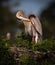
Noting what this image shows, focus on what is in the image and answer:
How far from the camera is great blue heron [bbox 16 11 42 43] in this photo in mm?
9602

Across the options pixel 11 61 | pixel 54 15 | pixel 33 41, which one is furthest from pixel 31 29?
pixel 54 15

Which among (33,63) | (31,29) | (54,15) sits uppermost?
(54,15)

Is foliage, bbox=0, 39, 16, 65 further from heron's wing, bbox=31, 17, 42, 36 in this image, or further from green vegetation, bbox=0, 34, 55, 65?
heron's wing, bbox=31, 17, 42, 36

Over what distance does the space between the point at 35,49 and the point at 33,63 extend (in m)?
0.64

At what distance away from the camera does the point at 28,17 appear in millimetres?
Result: 9625

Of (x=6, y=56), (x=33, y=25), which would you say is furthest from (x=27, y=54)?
(x=33, y=25)

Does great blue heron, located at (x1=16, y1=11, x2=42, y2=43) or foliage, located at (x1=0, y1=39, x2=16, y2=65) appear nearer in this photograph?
foliage, located at (x1=0, y1=39, x2=16, y2=65)

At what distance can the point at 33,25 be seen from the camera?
9.61m

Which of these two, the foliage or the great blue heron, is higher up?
the great blue heron

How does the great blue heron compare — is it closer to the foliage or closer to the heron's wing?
the heron's wing

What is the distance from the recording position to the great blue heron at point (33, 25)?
960 cm

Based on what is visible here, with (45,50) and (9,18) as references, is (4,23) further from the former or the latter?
(45,50)

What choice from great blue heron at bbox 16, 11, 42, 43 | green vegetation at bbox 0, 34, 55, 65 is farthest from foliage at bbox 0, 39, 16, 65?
great blue heron at bbox 16, 11, 42, 43

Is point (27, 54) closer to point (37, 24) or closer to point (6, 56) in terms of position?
point (6, 56)
